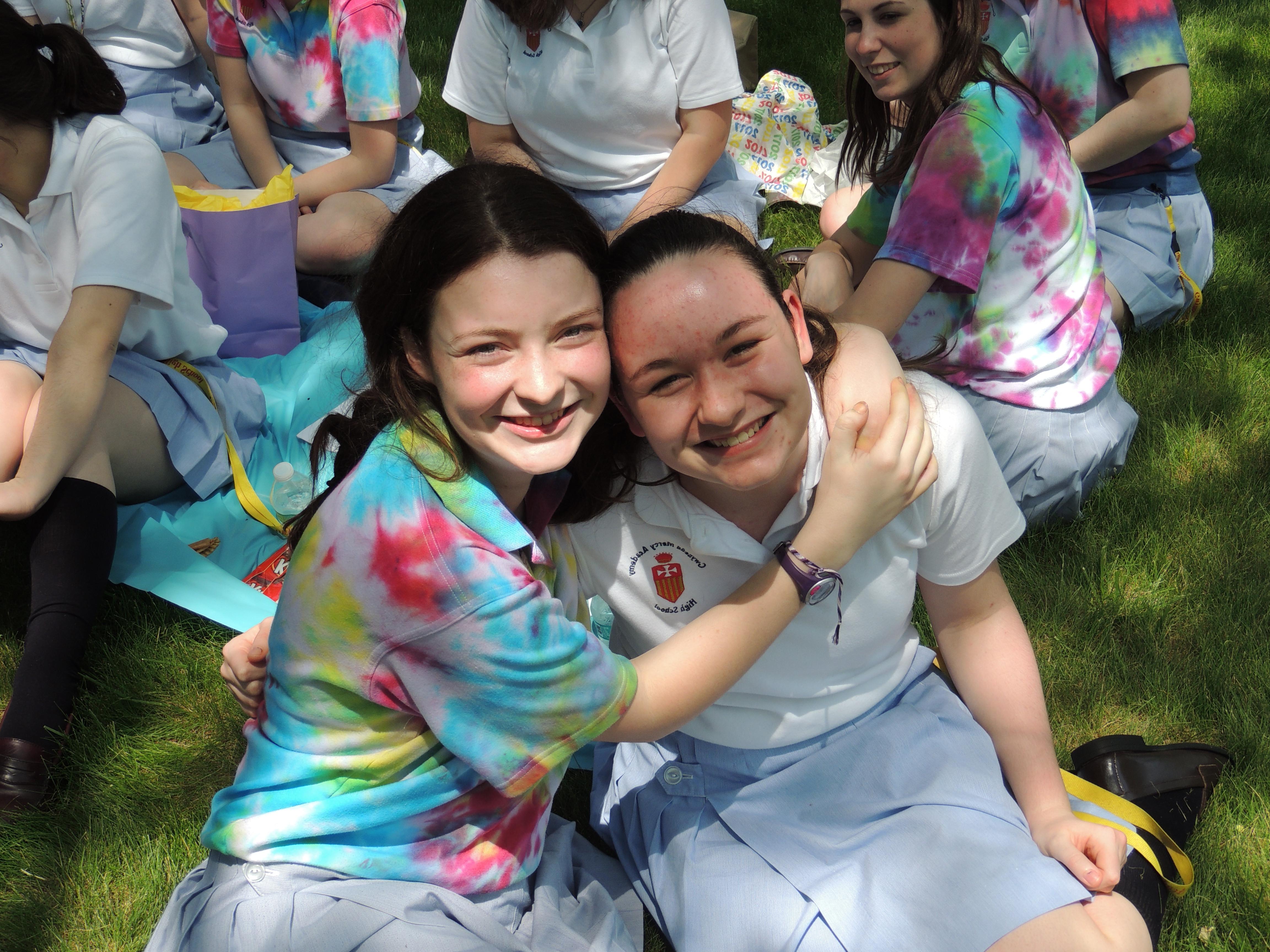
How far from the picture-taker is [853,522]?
1.68m

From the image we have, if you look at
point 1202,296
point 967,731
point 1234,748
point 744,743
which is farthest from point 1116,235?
point 744,743

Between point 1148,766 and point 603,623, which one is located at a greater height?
point 1148,766

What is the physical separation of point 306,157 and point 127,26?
93 centimetres

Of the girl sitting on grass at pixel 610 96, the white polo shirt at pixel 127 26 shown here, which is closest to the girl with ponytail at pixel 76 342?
the girl sitting on grass at pixel 610 96

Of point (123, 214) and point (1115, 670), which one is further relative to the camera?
point (123, 214)

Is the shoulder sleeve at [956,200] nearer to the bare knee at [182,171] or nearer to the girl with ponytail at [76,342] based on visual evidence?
the girl with ponytail at [76,342]

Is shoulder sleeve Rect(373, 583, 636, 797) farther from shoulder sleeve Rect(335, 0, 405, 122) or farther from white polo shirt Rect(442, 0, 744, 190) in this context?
shoulder sleeve Rect(335, 0, 405, 122)

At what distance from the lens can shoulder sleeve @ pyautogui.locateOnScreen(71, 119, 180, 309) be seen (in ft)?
8.99

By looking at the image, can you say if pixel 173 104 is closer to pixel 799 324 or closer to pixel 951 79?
pixel 951 79

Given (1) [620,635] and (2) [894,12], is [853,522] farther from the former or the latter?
(2) [894,12]

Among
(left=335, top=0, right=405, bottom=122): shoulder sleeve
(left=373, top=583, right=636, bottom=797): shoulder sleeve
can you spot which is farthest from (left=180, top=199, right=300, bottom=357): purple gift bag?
(left=373, top=583, right=636, bottom=797): shoulder sleeve

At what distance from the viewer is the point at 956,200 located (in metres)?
2.53

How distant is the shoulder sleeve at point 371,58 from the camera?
12.4 feet

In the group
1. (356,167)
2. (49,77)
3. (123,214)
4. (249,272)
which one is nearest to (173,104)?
(356,167)
